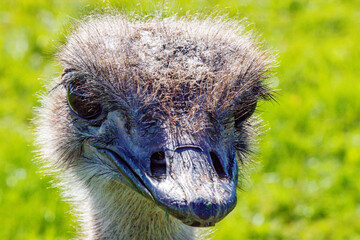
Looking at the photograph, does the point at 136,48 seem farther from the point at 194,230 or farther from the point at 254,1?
the point at 254,1

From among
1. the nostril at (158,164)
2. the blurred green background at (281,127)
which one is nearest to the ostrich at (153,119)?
the nostril at (158,164)

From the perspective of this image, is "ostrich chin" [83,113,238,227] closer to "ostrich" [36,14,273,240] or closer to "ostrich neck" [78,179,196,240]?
"ostrich" [36,14,273,240]

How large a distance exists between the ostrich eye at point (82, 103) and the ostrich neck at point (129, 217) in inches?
A: 13.3

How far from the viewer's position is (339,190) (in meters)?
4.78

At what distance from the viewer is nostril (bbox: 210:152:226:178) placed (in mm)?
2043

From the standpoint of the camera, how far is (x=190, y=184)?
1887mm

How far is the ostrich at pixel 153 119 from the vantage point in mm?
1993

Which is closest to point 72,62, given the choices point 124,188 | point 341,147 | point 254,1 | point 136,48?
point 136,48

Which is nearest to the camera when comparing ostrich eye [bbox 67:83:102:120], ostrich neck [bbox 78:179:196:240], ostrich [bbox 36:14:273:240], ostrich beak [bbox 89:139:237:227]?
ostrich beak [bbox 89:139:237:227]

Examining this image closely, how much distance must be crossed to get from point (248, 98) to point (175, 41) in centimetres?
36

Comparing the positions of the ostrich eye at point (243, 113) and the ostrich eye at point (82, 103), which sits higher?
the ostrich eye at point (82, 103)

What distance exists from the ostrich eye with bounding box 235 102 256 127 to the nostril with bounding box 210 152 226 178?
345mm

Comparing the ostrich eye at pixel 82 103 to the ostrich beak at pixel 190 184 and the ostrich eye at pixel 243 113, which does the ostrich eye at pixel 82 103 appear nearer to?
the ostrich beak at pixel 190 184

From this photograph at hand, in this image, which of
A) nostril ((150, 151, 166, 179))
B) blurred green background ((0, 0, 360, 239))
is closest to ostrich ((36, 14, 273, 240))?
nostril ((150, 151, 166, 179))
